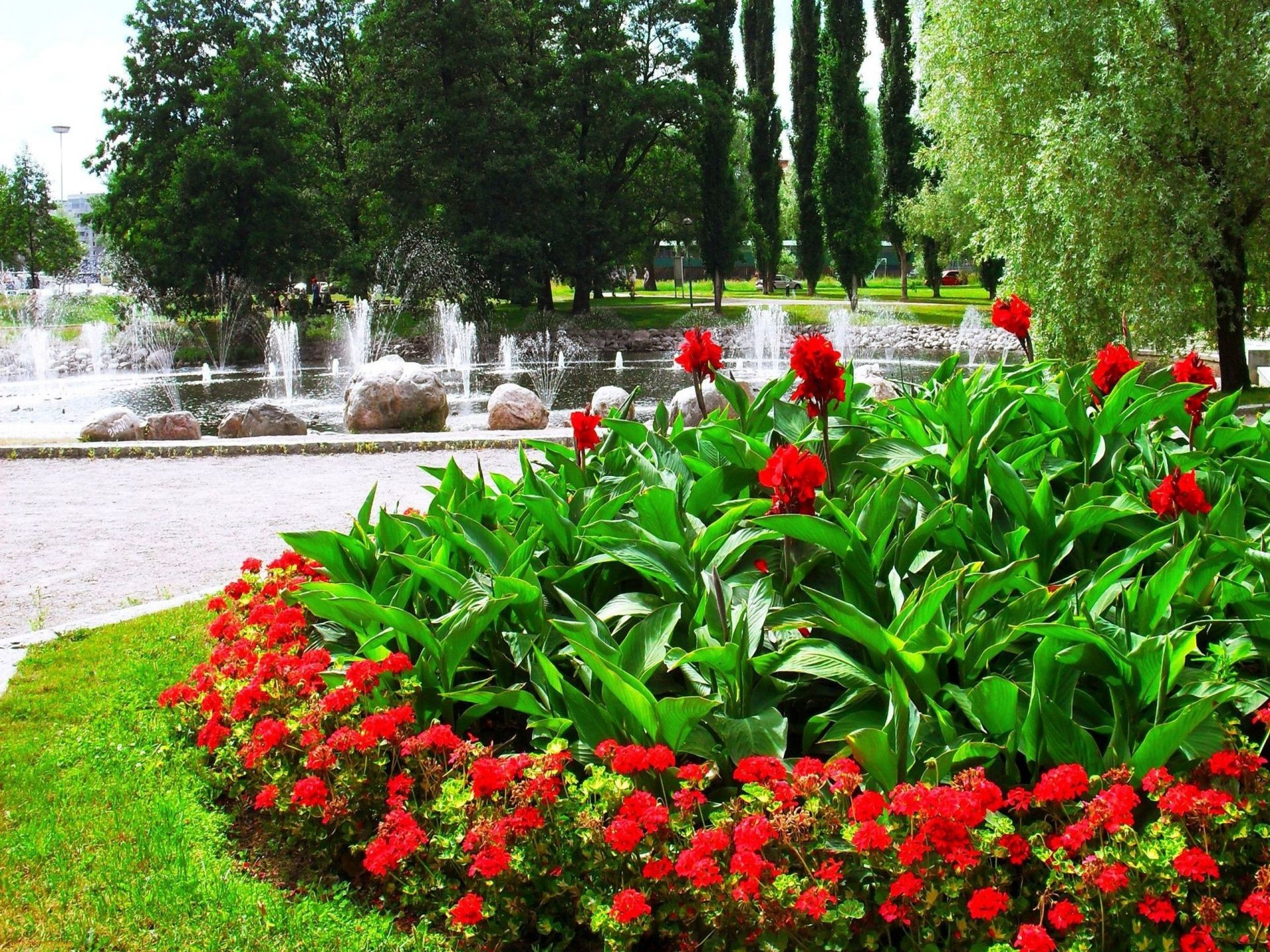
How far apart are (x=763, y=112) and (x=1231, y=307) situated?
27379 millimetres

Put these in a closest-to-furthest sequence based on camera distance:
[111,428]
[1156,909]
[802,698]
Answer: [1156,909] → [802,698] → [111,428]

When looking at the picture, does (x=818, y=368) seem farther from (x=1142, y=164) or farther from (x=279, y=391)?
(x=279, y=391)

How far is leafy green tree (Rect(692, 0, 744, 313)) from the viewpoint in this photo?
3634cm

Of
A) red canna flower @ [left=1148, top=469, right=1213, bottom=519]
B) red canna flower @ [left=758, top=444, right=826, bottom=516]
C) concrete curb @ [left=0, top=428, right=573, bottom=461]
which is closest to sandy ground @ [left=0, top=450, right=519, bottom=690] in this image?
concrete curb @ [left=0, top=428, right=573, bottom=461]

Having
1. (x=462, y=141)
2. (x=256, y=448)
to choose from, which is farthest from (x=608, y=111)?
(x=256, y=448)

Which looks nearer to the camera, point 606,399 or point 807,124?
point 606,399

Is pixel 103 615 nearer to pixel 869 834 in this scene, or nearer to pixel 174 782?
pixel 174 782

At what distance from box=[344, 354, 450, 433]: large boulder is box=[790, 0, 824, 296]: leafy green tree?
87.5 ft

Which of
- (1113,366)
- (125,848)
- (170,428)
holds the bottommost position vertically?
(125,848)

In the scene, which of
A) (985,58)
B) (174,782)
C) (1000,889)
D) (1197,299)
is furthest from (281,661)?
(985,58)

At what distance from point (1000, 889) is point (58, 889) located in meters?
2.51

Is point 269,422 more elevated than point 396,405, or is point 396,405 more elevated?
point 396,405

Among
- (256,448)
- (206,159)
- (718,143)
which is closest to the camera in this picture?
(256,448)

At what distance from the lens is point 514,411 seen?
14.4m
